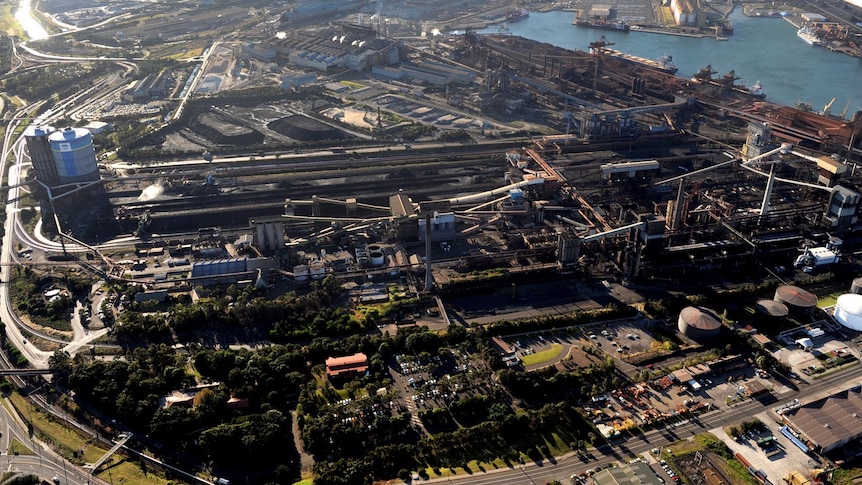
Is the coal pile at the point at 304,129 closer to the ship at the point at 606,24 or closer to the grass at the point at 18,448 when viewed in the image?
the grass at the point at 18,448

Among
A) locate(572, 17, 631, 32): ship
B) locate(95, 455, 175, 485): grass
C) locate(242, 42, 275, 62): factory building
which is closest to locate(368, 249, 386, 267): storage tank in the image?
locate(95, 455, 175, 485): grass

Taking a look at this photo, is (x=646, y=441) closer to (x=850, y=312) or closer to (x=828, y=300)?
(x=850, y=312)

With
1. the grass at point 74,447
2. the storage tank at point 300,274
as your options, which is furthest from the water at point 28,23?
the grass at point 74,447

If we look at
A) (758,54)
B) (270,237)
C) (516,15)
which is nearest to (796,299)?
(270,237)

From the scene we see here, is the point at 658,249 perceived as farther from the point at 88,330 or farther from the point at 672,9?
the point at 672,9

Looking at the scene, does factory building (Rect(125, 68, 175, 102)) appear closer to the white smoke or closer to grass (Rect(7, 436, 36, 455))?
the white smoke

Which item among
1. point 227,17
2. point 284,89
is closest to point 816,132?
point 284,89
